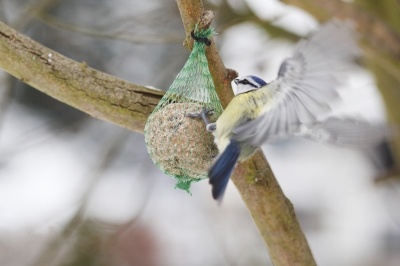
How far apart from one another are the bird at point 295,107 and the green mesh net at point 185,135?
0.05 m

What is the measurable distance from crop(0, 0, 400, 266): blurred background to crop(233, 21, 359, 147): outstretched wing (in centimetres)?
108

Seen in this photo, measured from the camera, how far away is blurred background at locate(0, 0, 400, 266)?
8.67ft

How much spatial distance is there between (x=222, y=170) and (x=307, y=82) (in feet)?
1.24

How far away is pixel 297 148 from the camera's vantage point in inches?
172

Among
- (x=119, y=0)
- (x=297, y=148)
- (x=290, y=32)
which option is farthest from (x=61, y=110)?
(x=297, y=148)

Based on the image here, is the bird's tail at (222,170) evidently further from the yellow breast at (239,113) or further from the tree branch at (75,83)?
the tree branch at (75,83)

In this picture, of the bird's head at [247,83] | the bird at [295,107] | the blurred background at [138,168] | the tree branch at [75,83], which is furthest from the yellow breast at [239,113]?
the blurred background at [138,168]

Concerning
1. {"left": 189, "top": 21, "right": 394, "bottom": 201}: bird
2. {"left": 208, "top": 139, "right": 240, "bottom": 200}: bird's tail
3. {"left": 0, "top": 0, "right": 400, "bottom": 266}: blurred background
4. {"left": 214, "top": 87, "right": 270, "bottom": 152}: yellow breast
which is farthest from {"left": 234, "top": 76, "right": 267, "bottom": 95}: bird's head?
{"left": 0, "top": 0, "right": 400, "bottom": 266}: blurred background

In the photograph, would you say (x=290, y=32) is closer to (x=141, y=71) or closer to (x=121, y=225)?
(x=141, y=71)

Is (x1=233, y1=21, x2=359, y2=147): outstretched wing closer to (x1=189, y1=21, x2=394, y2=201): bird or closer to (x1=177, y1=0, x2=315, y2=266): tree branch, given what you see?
(x1=189, y1=21, x2=394, y2=201): bird

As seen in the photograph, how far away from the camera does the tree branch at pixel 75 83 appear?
1.65 meters

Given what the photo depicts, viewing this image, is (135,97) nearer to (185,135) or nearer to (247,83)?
(185,135)

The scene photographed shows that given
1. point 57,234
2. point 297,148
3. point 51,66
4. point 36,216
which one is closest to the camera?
point 51,66

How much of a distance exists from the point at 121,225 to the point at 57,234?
376 mm
